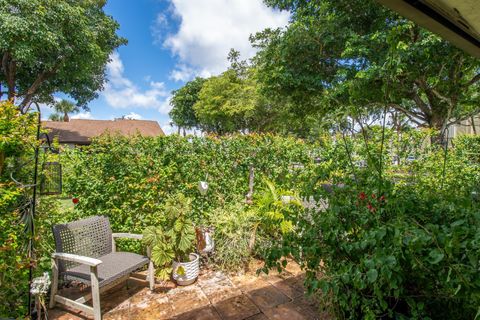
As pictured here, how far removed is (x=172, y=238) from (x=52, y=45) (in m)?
11.2

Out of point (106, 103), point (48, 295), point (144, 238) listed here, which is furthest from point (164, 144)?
point (106, 103)

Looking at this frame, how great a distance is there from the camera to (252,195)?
4.46m

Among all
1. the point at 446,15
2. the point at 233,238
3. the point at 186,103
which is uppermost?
the point at 186,103

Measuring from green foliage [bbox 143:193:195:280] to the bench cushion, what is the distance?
0.66ft

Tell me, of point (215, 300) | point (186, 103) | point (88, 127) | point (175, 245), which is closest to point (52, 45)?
point (175, 245)

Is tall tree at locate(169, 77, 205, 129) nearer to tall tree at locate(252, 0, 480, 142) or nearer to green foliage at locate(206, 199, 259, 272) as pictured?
tall tree at locate(252, 0, 480, 142)

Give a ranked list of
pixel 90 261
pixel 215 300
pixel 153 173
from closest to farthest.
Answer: pixel 90 261
pixel 215 300
pixel 153 173

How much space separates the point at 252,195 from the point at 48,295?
298 cm

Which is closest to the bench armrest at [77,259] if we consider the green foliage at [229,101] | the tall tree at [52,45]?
the tall tree at [52,45]

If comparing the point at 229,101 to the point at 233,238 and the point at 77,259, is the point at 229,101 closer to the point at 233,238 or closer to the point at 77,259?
the point at 233,238

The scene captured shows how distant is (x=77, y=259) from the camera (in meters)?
2.35

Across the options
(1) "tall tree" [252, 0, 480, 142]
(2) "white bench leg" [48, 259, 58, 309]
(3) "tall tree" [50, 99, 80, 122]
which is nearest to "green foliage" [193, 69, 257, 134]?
(1) "tall tree" [252, 0, 480, 142]

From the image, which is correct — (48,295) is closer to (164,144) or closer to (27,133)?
(27,133)

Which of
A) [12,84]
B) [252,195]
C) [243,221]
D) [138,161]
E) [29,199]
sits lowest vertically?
[243,221]
